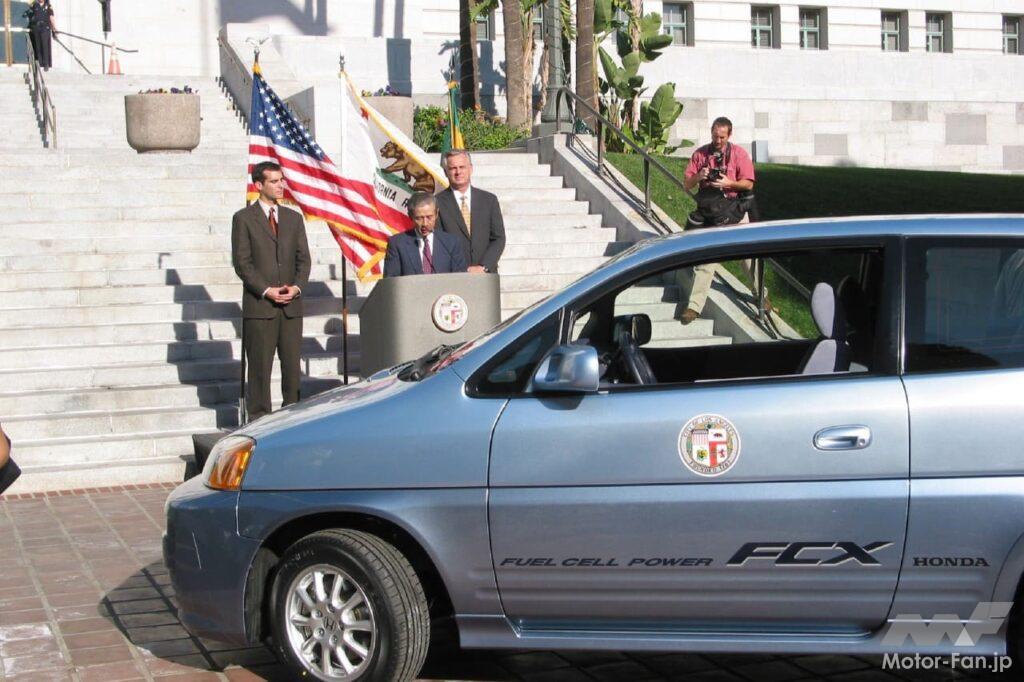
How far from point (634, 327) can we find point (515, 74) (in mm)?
19684

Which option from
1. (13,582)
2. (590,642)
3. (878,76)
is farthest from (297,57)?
(590,642)

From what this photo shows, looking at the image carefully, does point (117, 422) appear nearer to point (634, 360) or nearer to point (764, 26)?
point (634, 360)

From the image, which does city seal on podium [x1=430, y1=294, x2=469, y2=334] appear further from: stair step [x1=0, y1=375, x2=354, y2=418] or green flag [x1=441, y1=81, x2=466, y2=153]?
green flag [x1=441, y1=81, x2=466, y2=153]

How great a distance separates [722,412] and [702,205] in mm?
8010

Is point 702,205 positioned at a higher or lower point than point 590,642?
higher

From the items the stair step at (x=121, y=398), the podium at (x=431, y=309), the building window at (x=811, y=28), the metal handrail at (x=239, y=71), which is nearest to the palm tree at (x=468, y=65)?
the metal handrail at (x=239, y=71)

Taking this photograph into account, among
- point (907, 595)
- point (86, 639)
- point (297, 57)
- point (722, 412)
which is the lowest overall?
point (86, 639)

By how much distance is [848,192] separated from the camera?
65.6 feet

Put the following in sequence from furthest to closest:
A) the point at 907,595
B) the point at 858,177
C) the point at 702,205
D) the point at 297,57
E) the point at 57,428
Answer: the point at 297,57, the point at 858,177, the point at 702,205, the point at 57,428, the point at 907,595

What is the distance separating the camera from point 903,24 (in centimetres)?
3662

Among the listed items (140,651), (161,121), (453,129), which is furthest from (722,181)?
(161,121)

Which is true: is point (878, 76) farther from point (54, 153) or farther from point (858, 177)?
point (54, 153)

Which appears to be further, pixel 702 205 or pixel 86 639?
pixel 702 205

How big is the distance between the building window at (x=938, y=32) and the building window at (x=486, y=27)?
1209 centimetres
